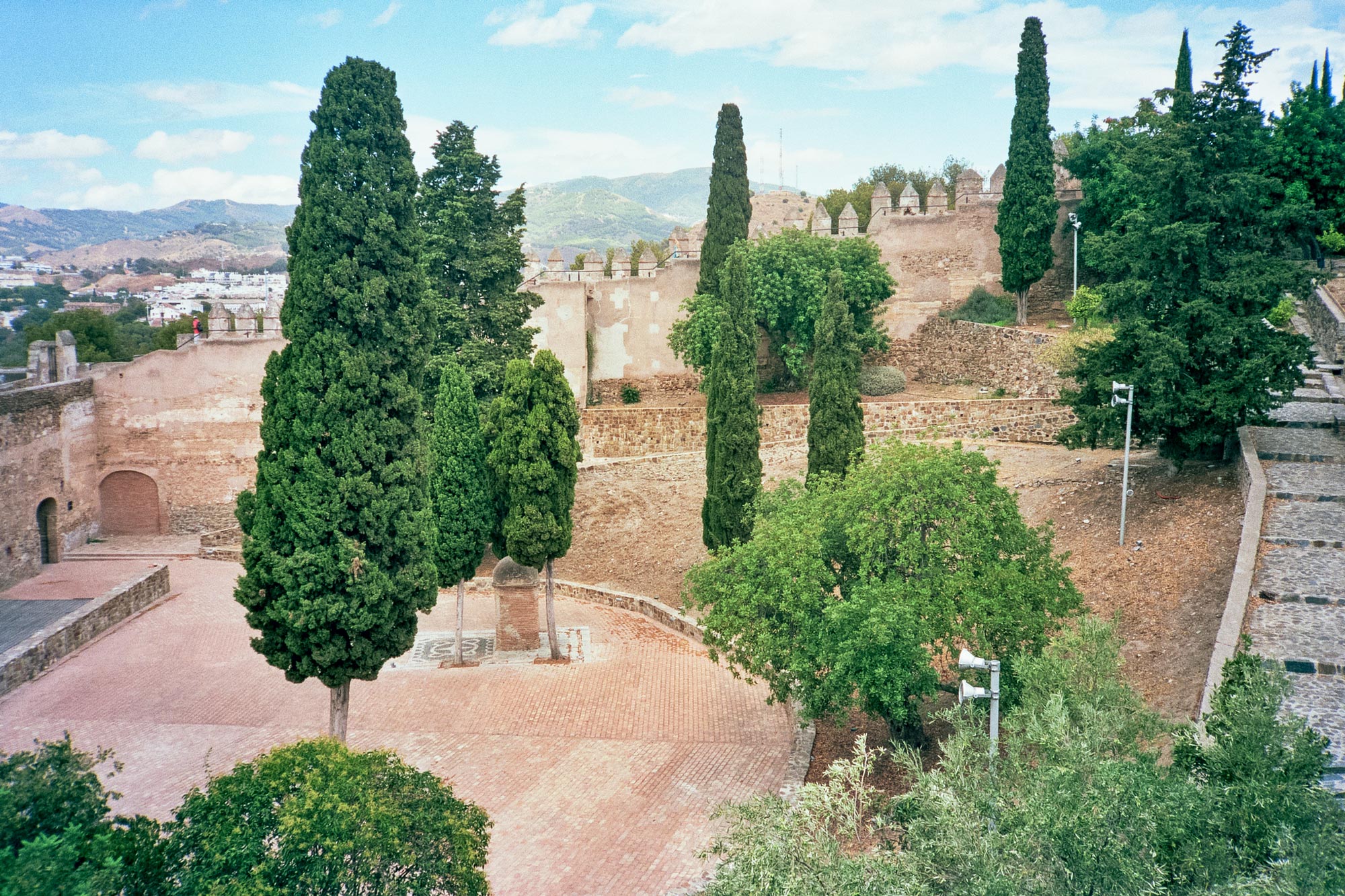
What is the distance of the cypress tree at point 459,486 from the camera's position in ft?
64.5

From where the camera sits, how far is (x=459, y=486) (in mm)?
19938

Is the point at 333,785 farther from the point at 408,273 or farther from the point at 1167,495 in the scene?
the point at 1167,495

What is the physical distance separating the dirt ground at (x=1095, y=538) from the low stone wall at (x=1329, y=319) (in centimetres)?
932

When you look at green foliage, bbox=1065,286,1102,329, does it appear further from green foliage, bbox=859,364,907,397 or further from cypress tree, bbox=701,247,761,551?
cypress tree, bbox=701,247,761,551

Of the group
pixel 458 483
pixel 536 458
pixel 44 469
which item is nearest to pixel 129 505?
pixel 44 469

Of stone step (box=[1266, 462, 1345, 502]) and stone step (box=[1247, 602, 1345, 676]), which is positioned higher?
stone step (box=[1266, 462, 1345, 502])

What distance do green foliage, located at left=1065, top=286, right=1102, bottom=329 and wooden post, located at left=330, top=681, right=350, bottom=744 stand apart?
866 inches

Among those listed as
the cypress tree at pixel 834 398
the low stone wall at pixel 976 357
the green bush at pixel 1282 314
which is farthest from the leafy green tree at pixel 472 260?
the green bush at pixel 1282 314

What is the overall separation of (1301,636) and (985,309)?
21.4 meters

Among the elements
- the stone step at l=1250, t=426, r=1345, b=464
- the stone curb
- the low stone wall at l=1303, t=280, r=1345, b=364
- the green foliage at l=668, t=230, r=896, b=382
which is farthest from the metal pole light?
the low stone wall at l=1303, t=280, r=1345, b=364

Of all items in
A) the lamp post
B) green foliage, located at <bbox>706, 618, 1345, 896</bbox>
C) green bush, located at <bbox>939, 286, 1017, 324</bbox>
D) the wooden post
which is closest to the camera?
green foliage, located at <bbox>706, 618, 1345, 896</bbox>

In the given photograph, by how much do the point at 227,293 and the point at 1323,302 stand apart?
72095 millimetres

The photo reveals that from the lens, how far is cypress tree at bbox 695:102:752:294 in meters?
30.7

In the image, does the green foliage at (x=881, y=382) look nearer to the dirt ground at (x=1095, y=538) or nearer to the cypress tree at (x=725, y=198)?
the cypress tree at (x=725, y=198)
